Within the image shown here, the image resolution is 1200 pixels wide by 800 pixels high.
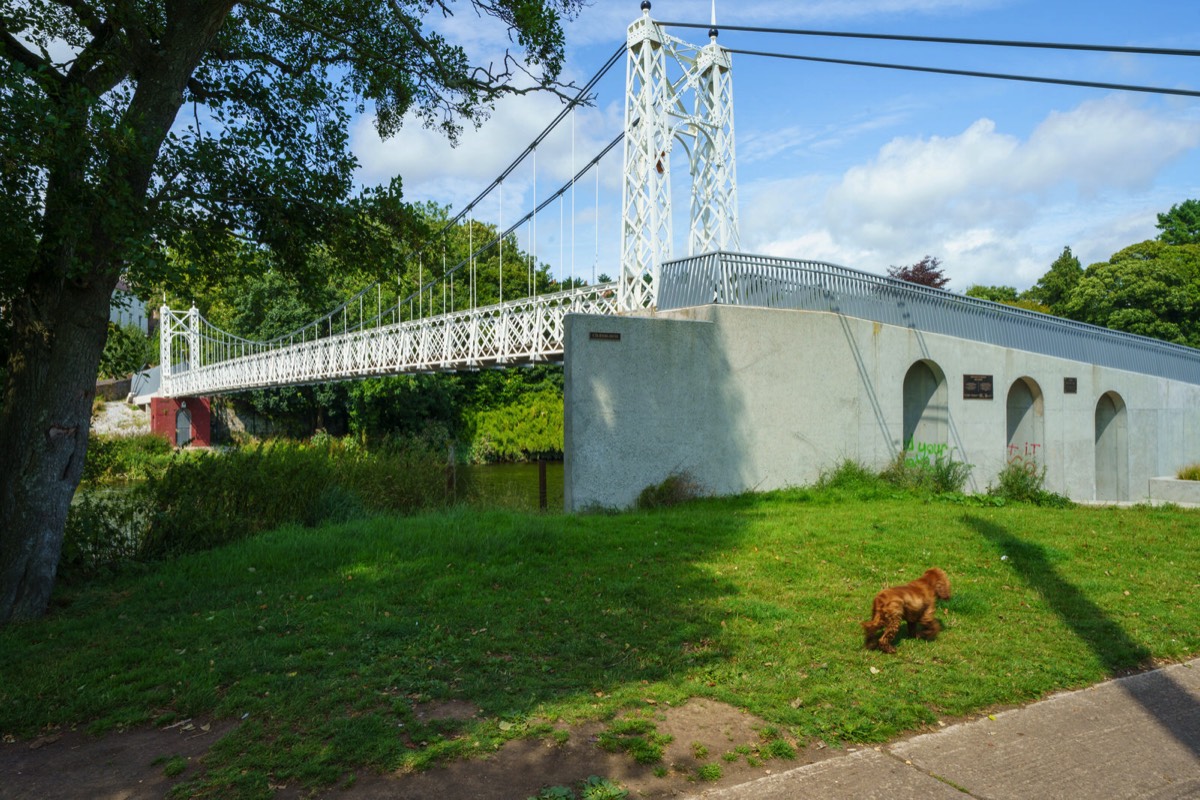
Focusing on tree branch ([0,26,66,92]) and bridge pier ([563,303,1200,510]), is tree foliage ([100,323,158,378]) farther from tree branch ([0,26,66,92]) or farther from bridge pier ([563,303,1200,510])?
bridge pier ([563,303,1200,510])

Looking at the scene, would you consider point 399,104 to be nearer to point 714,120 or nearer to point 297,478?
point 297,478

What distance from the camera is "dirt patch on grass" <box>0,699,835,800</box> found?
295 cm

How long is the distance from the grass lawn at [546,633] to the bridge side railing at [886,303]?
4.31m

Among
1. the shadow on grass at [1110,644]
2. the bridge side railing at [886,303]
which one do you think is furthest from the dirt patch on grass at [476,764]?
the bridge side railing at [886,303]

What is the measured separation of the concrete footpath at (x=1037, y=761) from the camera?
9.82ft

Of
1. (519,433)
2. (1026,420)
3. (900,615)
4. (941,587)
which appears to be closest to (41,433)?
(900,615)

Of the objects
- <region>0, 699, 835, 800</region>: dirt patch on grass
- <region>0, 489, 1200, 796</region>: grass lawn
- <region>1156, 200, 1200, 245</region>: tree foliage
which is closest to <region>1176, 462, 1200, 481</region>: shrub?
<region>0, 489, 1200, 796</region>: grass lawn

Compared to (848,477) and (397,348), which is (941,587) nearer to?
(848,477)

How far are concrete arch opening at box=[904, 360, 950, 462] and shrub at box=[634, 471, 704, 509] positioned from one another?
4.73m

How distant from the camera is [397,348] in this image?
24625mm

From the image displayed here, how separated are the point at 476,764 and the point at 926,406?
12.0 m

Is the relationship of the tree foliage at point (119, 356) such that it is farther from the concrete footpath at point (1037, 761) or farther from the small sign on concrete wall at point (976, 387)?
the small sign on concrete wall at point (976, 387)

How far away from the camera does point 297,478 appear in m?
8.27

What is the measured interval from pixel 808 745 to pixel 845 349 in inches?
357
